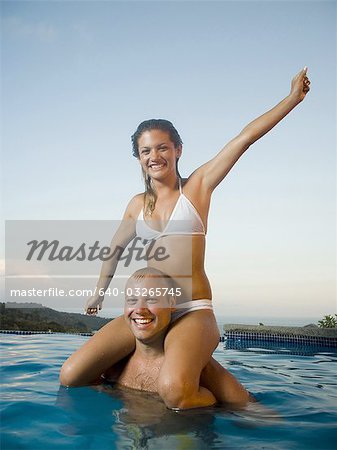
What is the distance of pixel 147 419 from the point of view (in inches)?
104

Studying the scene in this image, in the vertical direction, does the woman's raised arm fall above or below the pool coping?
above

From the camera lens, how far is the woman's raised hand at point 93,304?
154 inches

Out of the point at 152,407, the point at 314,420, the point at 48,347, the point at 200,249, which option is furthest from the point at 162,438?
the point at 48,347

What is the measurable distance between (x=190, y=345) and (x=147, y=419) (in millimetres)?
556

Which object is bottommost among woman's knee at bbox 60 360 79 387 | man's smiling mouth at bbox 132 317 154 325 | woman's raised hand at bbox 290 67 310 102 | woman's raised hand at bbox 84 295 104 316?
woman's knee at bbox 60 360 79 387

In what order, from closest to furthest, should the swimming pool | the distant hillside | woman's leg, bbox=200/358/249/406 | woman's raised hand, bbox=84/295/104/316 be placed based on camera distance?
the swimming pool, woman's leg, bbox=200/358/249/406, woman's raised hand, bbox=84/295/104/316, the distant hillside

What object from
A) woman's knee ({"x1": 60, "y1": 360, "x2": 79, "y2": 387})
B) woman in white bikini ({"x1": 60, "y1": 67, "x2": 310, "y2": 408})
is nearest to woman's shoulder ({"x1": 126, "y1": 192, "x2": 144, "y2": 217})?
woman in white bikini ({"x1": 60, "y1": 67, "x2": 310, "y2": 408})

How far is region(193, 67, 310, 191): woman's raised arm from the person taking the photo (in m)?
3.11

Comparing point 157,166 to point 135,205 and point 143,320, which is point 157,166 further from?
point 143,320

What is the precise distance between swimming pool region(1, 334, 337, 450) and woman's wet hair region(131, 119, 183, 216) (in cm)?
146

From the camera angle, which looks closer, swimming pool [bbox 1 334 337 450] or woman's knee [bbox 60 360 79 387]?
swimming pool [bbox 1 334 337 450]

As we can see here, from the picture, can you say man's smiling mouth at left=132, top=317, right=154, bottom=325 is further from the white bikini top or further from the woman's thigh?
the white bikini top

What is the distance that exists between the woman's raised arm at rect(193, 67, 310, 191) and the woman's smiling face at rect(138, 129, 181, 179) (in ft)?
1.08

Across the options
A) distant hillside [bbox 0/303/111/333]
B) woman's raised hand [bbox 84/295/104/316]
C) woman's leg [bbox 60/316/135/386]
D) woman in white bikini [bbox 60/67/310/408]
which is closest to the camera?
woman in white bikini [bbox 60/67/310/408]
